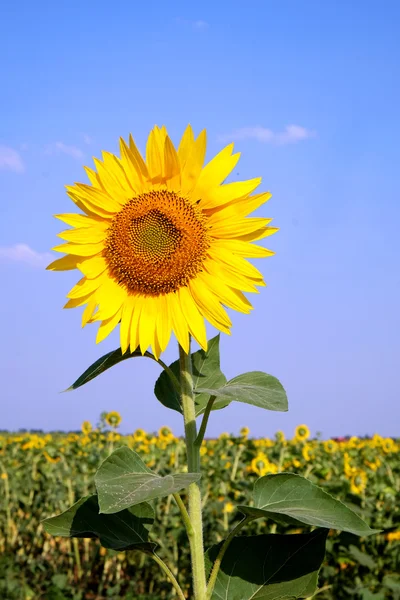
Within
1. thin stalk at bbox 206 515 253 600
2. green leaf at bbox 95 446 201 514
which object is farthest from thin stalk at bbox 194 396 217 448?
thin stalk at bbox 206 515 253 600

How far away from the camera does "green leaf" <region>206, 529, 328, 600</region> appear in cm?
195

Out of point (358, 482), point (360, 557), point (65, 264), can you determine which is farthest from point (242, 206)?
point (358, 482)

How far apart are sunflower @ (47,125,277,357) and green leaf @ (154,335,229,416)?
0.16 meters

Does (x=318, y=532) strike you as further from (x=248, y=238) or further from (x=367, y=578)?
(x=367, y=578)

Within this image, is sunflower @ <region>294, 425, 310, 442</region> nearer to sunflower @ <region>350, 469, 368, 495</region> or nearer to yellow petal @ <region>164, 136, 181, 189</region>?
sunflower @ <region>350, 469, 368, 495</region>

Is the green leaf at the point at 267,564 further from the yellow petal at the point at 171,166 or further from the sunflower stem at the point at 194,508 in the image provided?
the yellow petal at the point at 171,166

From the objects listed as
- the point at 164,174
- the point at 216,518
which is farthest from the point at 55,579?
the point at 164,174

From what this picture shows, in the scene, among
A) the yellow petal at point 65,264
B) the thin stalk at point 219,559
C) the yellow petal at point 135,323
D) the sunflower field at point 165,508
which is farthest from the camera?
the sunflower field at point 165,508

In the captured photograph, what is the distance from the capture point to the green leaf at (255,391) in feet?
5.80

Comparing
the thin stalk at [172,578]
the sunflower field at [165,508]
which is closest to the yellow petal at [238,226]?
the thin stalk at [172,578]

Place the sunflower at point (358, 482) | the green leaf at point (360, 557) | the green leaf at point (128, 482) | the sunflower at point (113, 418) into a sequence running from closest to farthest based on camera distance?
the green leaf at point (128, 482)
the green leaf at point (360, 557)
the sunflower at point (358, 482)
the sunflower at point (113, 418)

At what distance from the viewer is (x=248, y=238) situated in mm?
1990

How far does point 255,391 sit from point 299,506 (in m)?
0.30

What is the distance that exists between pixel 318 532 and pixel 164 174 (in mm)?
989
